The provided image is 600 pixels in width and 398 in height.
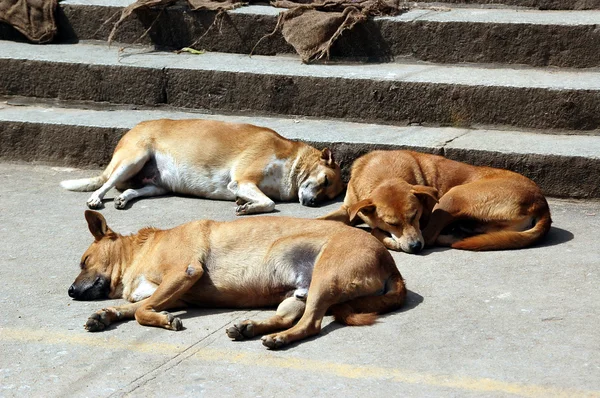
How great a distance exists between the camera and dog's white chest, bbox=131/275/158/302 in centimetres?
577

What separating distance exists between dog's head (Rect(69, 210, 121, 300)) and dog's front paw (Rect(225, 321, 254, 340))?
1132 mm

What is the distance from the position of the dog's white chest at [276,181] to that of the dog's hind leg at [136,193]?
921mm

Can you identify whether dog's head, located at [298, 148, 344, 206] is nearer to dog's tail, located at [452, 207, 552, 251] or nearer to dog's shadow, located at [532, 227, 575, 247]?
dog's tail, located at [452, 207, 552, 251]

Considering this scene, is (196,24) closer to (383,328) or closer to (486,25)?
(486,25)

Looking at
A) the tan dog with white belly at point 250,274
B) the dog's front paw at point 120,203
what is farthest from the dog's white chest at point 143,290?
the dog's front paw at point 120,203

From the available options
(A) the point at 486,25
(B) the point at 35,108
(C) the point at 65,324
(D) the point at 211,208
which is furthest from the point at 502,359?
(B) the point at 35,108

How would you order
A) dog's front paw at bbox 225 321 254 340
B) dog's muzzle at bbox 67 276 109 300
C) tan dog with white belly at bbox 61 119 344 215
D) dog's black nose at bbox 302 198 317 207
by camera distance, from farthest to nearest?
tan dog with white belly at bbox 61 119 344 215 → dog's black nose at bbox 302 198 317 207 → dog's muzzle at bbox 67 276 109 300 → dog's front paw at bbox 225 321 254 340

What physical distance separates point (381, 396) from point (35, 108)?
252 inches

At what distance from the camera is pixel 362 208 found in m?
6.87

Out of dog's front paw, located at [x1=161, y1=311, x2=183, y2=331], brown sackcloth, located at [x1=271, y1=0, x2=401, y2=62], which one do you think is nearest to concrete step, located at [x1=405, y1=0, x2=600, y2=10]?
brown sackcloth, located at [x1=271, y1=0, x2=401, y2=62]

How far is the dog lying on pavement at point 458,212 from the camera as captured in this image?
6707mm

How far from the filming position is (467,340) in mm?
5082

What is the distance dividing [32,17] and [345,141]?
443cm

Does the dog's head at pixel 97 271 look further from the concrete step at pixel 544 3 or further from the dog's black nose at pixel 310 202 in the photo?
the concrete step at pixel 544 3
